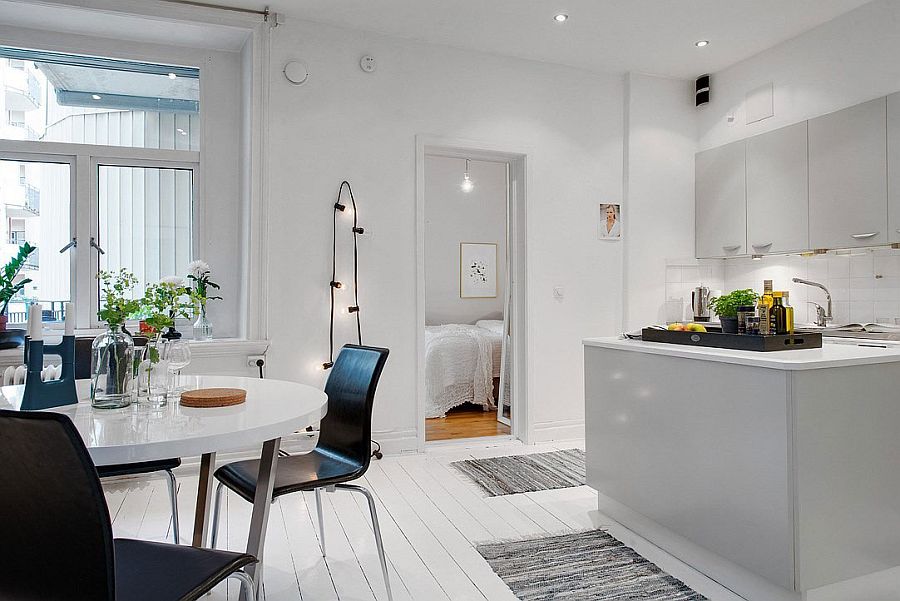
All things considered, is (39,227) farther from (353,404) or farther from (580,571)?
(580,571)

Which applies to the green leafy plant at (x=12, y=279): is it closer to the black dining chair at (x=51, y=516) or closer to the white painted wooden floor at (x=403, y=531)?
the white painted wooden floor at (x=403, y=531)

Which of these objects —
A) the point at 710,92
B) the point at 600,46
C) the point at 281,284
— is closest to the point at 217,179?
the point at 281,284

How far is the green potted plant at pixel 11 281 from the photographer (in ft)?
11.1

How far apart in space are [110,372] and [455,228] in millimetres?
5674

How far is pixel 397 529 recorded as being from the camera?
9.18ft

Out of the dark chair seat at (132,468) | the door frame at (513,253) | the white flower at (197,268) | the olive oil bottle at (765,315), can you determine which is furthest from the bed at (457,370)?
the olive oil bottle at (765,315)

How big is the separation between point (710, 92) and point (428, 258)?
3466mm

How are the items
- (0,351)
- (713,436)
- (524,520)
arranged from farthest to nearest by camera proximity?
(0,351)
(524,520)
(713,436)

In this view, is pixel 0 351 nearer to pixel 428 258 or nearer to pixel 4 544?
pixel 4 544

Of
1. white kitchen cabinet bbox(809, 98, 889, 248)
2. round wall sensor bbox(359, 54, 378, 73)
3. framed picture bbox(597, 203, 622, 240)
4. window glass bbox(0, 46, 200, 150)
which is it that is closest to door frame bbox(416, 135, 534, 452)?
round wall sensor bbox(359, 54, 378, 73)

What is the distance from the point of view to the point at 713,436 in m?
2.22

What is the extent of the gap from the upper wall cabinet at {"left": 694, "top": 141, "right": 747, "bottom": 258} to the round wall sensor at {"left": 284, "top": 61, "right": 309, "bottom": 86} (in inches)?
119

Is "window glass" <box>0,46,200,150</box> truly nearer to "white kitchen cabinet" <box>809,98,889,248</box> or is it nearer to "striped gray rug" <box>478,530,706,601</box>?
"striped gray rug" <box>478,530,706,601</box>

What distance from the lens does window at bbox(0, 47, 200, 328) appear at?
12.0 feet
